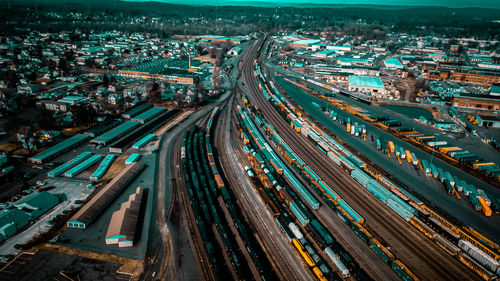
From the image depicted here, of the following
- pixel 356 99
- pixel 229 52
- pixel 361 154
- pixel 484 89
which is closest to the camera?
pixel 361 154

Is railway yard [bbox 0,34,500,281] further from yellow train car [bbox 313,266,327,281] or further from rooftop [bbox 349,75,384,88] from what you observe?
rooftop [bbox 349,75,384,88]

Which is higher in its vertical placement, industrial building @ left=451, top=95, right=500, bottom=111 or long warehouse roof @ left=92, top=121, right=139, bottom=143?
industrial building @ left=451, top=95, right=500, bottom=111

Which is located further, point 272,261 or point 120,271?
point 272,261

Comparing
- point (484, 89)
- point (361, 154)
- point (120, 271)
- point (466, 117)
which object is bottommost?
point (120, 271)

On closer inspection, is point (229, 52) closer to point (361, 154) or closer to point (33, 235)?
point (361, 154)

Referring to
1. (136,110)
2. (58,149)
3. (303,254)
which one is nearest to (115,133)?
(58,149)

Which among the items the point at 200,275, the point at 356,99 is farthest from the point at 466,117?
the point at 200,275

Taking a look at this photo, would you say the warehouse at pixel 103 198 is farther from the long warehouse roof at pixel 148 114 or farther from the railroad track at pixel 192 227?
the long warehouse roof at pixel 148 114

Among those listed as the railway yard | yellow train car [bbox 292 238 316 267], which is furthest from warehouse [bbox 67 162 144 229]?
yellow train car [bbox 292 238 316 267]
